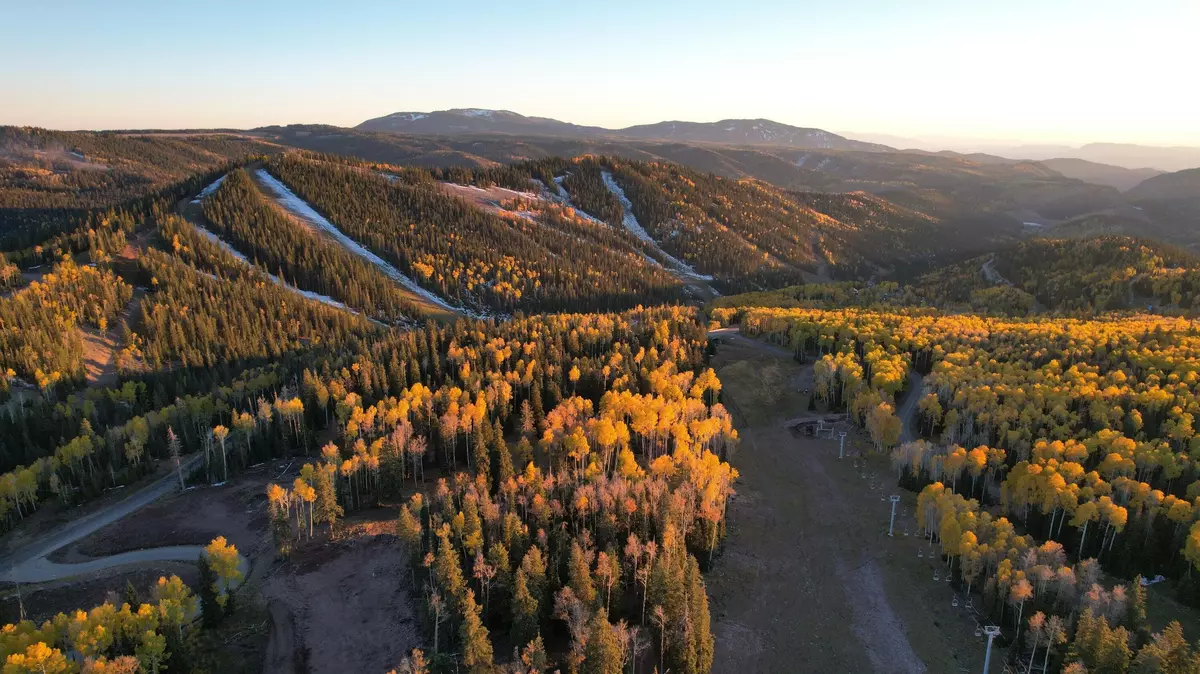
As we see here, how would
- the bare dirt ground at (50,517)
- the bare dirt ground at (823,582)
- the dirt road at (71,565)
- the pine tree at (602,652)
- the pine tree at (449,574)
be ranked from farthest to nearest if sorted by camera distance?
the bare dirt ground at (50,517) → the dirt road at (71,565) → the bare dirt ground at (823,582) → the pine tree at (449,574) → the pine tree at (602,652)

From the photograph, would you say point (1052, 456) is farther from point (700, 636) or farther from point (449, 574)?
point (449, 574)

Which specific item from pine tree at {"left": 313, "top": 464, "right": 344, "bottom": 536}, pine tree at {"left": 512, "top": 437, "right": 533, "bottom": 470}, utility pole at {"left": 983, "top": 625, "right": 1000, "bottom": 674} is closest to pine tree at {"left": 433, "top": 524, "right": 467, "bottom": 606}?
pine tree at {"left": 313, "top": 464, "right": 344, "bottom": 536}

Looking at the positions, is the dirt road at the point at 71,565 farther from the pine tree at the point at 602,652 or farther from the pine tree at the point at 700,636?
the pine tree at the point at 700,636

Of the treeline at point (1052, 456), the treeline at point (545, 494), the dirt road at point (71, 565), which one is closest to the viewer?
the treeline at point (545, 494)

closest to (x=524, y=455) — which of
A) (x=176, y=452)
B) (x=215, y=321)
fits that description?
(x=176, y=452)

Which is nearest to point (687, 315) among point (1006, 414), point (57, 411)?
point (1006, 414)

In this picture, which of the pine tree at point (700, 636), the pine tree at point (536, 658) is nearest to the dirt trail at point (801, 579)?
the pine tree at point (700, 636)

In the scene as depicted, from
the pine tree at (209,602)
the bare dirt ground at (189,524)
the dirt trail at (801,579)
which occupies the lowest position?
the dirt trail at (801,579)
